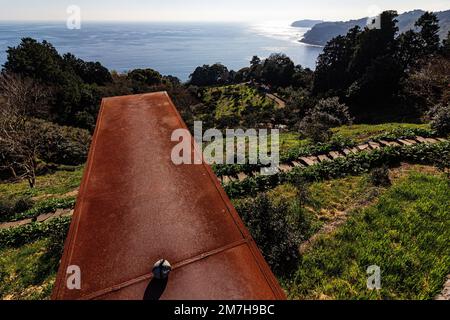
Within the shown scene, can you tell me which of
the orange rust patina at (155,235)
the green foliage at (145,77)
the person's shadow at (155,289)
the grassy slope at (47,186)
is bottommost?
the grassy slope at (47,186)

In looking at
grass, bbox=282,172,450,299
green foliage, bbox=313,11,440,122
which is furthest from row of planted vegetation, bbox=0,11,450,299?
green foliage, bbox=313,11,440,122

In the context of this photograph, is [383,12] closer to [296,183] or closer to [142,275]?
[296,183]

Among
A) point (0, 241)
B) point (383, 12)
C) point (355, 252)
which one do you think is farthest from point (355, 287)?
point (383, 12)

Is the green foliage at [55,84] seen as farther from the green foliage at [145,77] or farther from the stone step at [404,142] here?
the stone step at [404,142]

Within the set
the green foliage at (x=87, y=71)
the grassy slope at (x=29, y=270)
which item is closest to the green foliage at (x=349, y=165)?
the grassy slope at (x=29, y=270)

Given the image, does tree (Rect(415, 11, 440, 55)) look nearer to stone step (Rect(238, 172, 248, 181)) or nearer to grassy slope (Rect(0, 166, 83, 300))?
stone step (Rect(238, 172, 248, 181))
